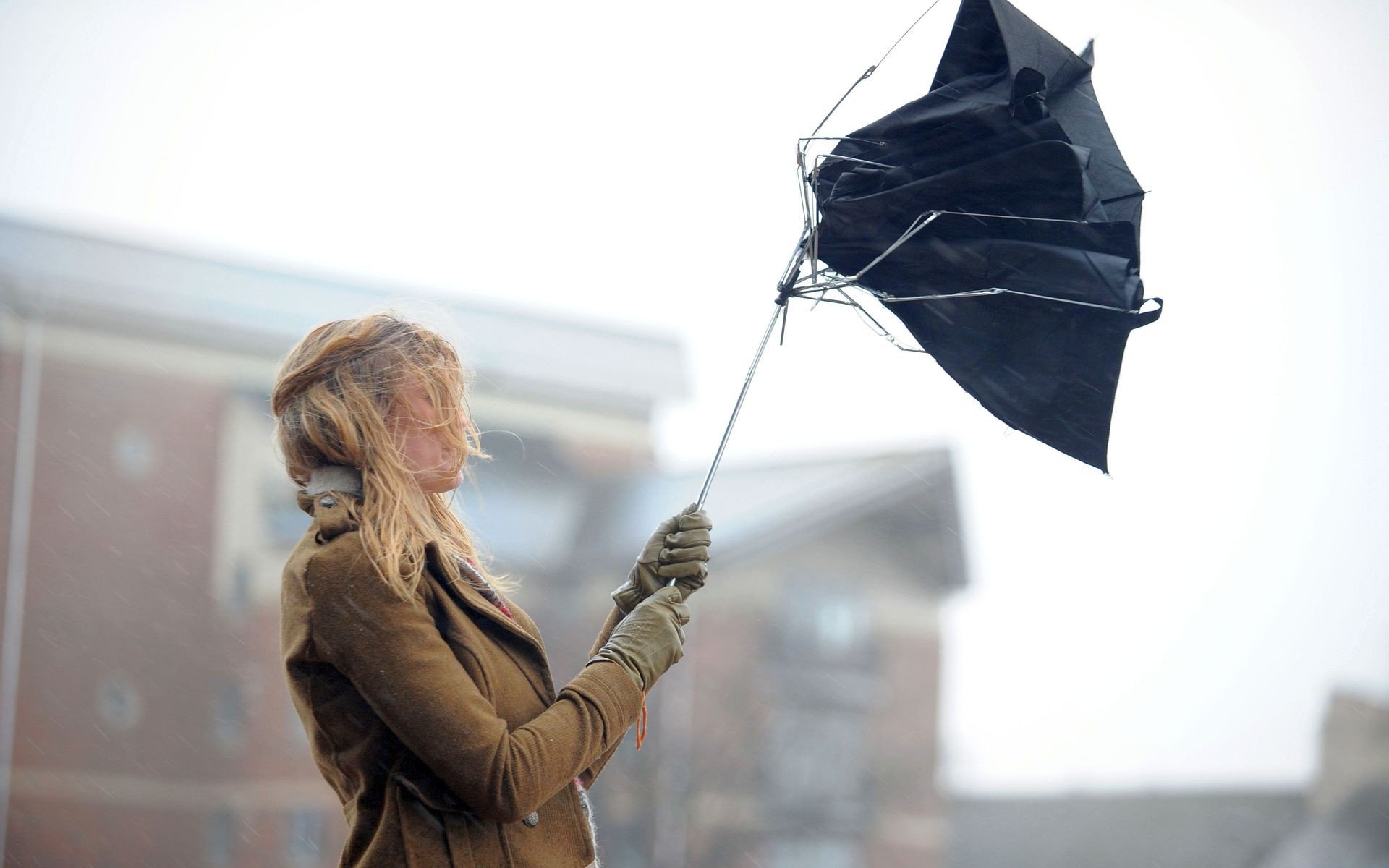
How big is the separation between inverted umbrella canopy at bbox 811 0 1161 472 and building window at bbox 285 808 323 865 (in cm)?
1685

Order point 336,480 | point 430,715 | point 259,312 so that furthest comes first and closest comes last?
1. point 259,312
2. point 336,480
3. point 430,715

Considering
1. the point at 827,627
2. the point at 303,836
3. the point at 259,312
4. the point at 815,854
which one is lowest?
the point at 303,836

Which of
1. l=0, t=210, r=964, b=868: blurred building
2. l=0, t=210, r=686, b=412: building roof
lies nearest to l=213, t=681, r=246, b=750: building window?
l=0, t=210, r=964, b=868: blurred building

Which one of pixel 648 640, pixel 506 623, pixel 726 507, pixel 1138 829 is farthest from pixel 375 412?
pixel 1138 829

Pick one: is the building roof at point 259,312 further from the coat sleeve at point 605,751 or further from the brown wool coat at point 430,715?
the brown wool coat at point 430,715

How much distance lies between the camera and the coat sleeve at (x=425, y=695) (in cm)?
118

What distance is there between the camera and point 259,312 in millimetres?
18094

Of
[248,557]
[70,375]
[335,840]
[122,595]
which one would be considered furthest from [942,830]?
[70,375]

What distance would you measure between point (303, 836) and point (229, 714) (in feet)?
6.85

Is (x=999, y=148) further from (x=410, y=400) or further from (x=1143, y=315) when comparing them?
(x=410, y=400)

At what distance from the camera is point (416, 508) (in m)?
1.35

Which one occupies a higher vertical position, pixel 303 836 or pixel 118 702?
pixel 118 702

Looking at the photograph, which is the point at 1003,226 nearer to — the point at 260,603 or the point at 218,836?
the point at 260,603

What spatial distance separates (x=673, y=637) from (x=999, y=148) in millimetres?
774
